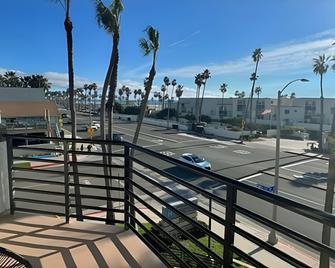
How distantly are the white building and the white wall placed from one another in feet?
196

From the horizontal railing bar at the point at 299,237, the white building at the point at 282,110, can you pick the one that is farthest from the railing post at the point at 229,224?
the white building at the point at 282,110

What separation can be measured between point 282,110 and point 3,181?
74593 mm

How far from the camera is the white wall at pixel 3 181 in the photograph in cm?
427

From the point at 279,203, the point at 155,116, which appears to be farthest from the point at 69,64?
the point at 155,116

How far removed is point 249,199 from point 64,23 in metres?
13.9

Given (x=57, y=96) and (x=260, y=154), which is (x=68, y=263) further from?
(x=57, y=96)

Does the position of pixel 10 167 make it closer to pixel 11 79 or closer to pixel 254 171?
pixel 254 171

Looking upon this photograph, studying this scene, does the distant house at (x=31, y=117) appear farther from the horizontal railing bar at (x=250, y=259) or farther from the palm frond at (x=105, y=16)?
the horizontal railing bar at (x=250, y=259)

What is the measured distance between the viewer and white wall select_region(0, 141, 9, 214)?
14.0ft

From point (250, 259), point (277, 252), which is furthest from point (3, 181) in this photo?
point (277, 252)

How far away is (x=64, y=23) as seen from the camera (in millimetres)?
12094

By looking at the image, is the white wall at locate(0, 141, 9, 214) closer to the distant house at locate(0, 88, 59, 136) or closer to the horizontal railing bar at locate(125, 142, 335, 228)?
the horizontal railing bar at locate(125, 142, 335, 228)

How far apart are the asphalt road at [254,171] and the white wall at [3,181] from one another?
6.77 meters

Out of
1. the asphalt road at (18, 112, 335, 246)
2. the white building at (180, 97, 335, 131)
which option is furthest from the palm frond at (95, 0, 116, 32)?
the white building at (180, 97, 335, 131)
